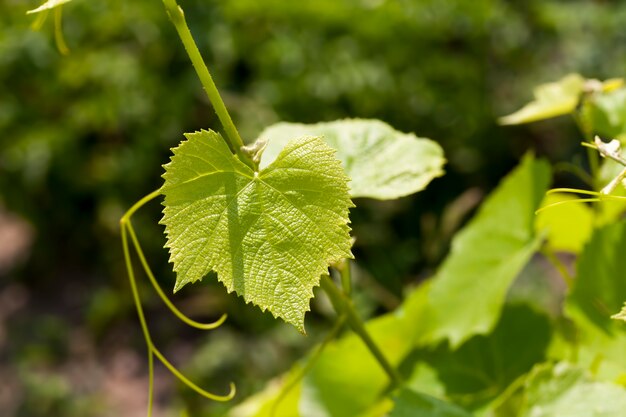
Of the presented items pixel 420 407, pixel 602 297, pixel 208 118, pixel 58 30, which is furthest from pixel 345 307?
pixel 208 118

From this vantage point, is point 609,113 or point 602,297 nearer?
point 602,297

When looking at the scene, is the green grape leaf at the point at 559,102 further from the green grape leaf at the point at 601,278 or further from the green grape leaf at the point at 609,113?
the green grape leaf at the point at 601,278

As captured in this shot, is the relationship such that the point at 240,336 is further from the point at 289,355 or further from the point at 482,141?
the point at 482,141

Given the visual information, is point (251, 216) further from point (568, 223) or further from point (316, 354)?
point (568, 223)

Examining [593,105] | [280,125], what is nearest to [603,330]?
[593,105]

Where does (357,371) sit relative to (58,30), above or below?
below

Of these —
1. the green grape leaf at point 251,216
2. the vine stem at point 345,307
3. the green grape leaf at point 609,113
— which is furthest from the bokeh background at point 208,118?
the green grape leaf at point 251,216

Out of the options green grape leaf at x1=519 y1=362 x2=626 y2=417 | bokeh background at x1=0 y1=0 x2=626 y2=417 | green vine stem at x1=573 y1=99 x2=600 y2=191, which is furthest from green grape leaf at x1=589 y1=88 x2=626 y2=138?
bokeh background at x1=0 y1=0 x2=626 y2=417
